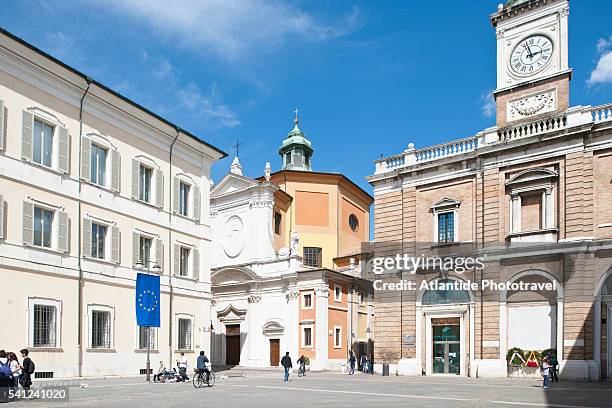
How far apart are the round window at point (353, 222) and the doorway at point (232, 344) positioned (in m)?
13.6

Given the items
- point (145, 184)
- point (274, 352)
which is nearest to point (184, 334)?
point (145, 184)

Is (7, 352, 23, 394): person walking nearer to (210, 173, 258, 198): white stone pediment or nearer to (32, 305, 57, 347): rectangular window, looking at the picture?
(32, 305, 57, 347): rectangular window

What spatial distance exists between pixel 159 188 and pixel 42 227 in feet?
24.3

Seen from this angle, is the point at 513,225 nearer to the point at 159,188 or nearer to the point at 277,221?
the point at 159,188

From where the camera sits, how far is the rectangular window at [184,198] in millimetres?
32656

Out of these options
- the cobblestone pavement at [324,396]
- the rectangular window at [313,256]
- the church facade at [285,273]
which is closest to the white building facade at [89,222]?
the cobblestone pavement at [324,396]

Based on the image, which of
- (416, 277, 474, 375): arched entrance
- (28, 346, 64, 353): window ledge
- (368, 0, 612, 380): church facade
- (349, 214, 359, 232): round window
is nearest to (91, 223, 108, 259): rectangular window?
(28, 346, 64, 353): window ledge

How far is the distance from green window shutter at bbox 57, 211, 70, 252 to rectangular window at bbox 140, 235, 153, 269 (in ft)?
15.5

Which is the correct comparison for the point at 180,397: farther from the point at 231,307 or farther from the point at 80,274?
the point at 231,307

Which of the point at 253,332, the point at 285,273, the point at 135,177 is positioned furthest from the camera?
the point at 253,332

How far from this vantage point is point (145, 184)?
3038 centimetres

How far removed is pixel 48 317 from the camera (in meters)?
24.1

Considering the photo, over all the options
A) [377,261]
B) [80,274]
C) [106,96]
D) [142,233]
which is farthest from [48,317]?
[377,261]

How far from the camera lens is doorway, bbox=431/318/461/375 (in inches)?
1323
